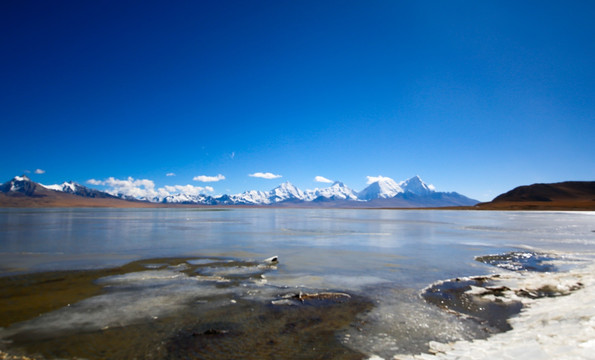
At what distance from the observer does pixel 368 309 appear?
33.6 ft

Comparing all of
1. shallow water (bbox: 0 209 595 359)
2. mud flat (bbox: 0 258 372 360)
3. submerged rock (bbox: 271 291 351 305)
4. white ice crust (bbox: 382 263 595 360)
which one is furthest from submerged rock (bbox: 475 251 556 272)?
mud flat (bbox: 0 258 372 360)

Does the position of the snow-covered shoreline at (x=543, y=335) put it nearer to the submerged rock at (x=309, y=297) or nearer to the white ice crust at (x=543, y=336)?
the white ice crust at (x=543, y=336)

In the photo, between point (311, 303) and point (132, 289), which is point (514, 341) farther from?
point (132, 289)

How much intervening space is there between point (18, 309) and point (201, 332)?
6.35 m

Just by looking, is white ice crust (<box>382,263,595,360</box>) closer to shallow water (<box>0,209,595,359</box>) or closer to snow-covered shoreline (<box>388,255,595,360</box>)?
snow-covered shoreline (<box>388,255,595,360</box>)

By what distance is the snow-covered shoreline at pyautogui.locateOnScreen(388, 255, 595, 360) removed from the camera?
6453mm

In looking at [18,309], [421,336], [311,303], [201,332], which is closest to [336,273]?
[311,303]

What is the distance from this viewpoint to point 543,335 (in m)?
7.54

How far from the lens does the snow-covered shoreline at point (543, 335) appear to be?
6.45 m

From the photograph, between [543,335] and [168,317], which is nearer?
[543,335]

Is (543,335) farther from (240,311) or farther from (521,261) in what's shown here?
(521,261)

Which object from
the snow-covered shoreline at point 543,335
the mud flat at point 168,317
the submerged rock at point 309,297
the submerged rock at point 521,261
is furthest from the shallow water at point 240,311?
the submerged rock at point 521,261

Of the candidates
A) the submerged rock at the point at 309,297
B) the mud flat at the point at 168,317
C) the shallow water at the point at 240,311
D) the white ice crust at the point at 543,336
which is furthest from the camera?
the submerged rock at the point at 309,297

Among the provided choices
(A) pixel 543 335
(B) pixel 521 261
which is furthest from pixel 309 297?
(B) pixel 521 261
